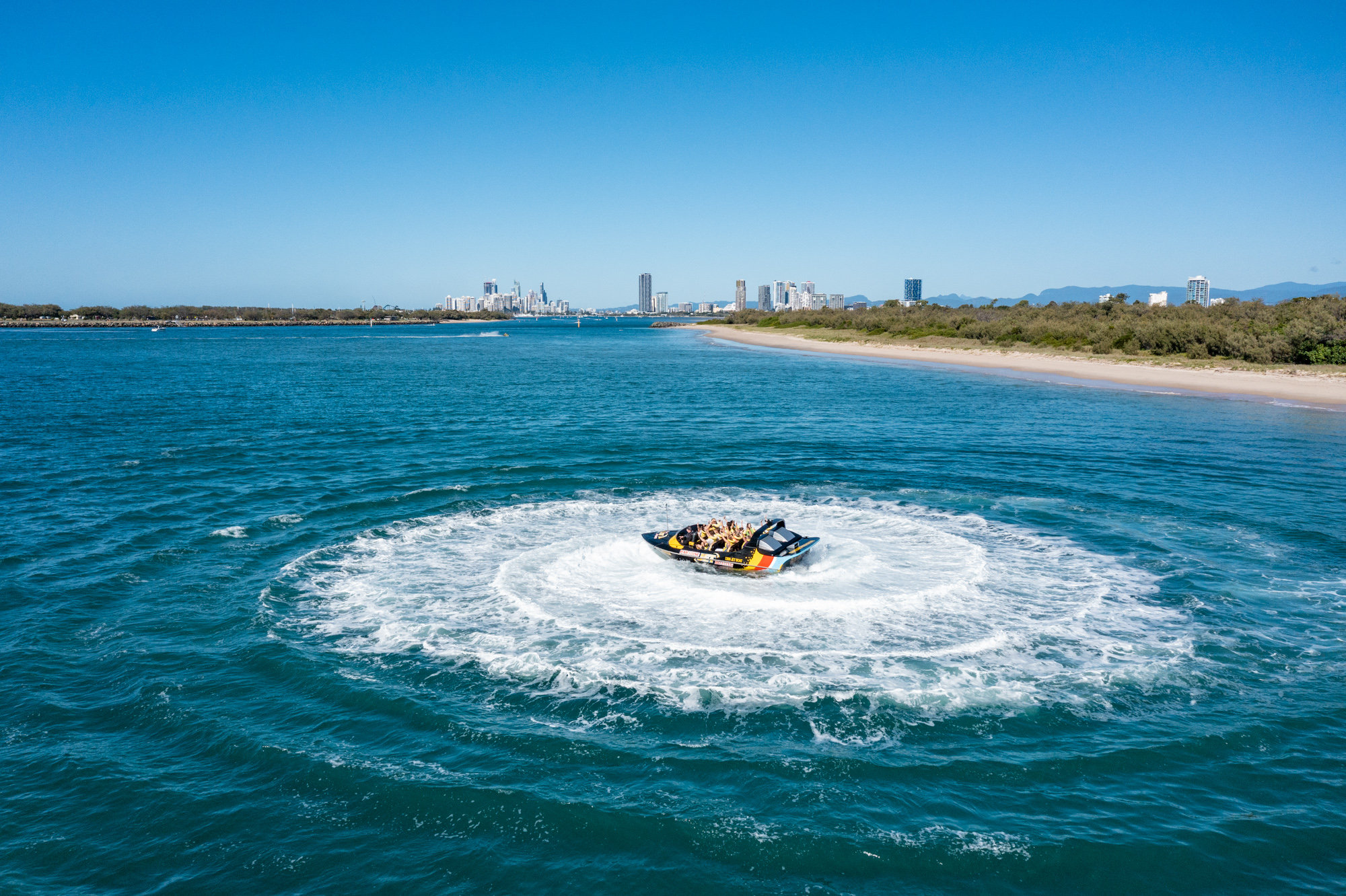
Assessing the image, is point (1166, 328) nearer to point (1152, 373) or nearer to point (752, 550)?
point (1152, 373)

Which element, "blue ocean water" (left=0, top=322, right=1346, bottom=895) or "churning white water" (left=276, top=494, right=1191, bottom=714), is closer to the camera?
"blue ocean water" (left=0, top=322, right=1346, bottom=895)

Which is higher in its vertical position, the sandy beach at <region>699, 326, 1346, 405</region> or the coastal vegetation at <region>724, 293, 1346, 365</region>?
the coastal vegetation at <region>724, 293, 1346, 365</region>

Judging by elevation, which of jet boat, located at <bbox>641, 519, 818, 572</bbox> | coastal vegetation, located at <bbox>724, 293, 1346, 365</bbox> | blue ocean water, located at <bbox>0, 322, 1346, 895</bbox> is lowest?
blue ocean water, located at <bbox>0, 322, 1346, 895</bbox>

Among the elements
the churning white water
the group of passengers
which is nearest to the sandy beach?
the churning white water

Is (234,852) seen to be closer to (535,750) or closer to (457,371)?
(535,750)

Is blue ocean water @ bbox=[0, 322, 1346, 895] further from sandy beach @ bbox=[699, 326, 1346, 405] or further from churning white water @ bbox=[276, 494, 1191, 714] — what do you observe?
sandy beach @ bbox=[699, 326, 1346, 405]

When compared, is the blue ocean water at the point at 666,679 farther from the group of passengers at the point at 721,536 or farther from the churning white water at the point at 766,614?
the group of passengers at the point at 721,536

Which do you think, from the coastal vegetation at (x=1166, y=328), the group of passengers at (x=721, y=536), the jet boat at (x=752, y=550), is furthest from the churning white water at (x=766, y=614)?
the coastal vegetation at (x=1166, y=328)

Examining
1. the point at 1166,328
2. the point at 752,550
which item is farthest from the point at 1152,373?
the point at 752,550
